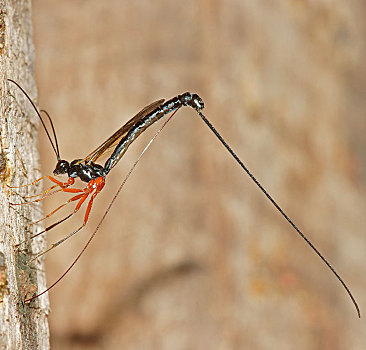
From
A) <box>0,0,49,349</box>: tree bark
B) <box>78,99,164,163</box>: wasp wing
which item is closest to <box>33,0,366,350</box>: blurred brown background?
<box>78,99,164,163</box>: wasp wing

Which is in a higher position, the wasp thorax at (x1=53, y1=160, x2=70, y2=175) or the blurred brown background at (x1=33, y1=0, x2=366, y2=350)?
the blurred brown background at (x1=33, y1=0, x2=366, y2=350)

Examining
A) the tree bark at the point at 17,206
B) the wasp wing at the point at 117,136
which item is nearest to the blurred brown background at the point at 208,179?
the wasp wing at the point at 117,136

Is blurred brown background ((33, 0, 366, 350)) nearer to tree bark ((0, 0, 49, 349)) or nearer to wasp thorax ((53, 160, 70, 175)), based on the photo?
wasp thorax ((53, 160, 70, 175))

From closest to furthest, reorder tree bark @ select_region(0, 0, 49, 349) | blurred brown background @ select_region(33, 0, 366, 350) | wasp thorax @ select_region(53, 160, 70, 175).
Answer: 1. tree bark @ select_region(0, 0, 49, 349)
2. wasp thorax @ select_region(53, 160, 70, 175)
3. blurred brown background @ select_region(33, 0, 366, 350)

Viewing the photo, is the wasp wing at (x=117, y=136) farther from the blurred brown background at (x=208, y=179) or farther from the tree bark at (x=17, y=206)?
the blurred brown background at (x=208, y=179)

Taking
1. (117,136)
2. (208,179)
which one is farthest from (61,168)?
(208,179)

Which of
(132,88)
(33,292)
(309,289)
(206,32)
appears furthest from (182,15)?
(33,292)

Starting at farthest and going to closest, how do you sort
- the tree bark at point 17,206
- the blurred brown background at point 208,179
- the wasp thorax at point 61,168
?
the blurred brown background at point 208,179 → the wasp thorax at point 61,168 → the tree bark at point 17,206
